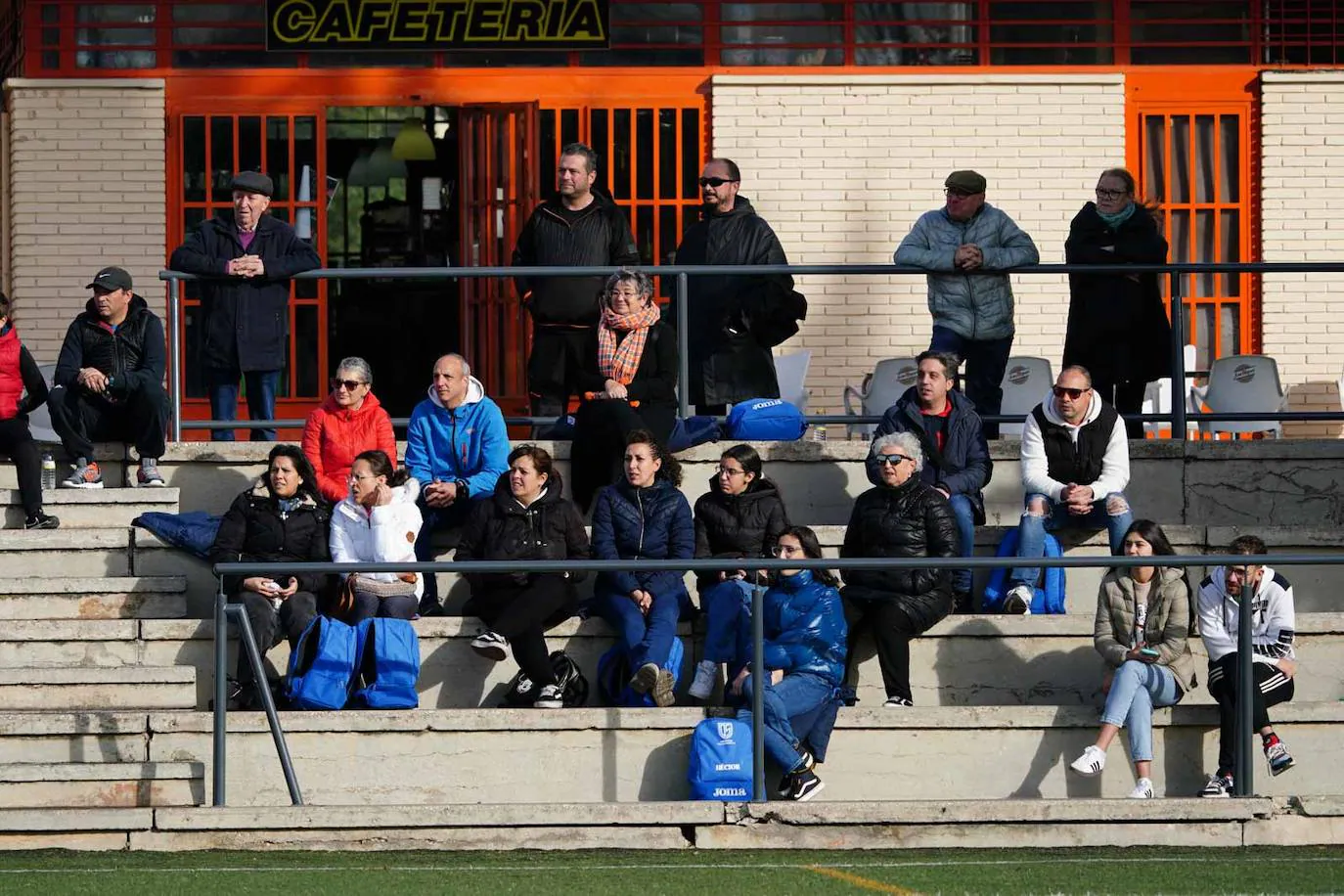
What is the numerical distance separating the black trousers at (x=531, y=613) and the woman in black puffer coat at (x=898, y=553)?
132cm

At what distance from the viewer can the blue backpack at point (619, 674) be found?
36.7 feet

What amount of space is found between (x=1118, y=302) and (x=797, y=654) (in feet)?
12.5

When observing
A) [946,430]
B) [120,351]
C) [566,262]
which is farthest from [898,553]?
[120,351]

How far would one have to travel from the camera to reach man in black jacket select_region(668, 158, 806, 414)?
13.7m

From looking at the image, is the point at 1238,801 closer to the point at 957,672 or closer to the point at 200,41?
the point at 957,672

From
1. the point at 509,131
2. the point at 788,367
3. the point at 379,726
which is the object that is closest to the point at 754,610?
the point at 379,726

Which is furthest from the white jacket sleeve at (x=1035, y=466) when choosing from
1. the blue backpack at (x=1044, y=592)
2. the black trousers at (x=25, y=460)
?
the black trousers at (x=25, y=460)

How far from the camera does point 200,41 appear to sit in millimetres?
17328

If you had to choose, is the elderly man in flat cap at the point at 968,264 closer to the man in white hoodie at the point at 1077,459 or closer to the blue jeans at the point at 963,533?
the man in white hoodie at the point at 1077,459

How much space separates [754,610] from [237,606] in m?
2.21

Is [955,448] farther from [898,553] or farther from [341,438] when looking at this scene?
[341,438]

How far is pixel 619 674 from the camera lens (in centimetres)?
1130

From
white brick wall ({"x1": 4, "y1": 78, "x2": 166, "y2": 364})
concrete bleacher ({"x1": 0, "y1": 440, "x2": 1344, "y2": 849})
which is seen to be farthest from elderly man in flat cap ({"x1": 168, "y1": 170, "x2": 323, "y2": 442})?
white brick wall ({"x1": 4, "y1": 78, "x2": 166, "y2": 364})

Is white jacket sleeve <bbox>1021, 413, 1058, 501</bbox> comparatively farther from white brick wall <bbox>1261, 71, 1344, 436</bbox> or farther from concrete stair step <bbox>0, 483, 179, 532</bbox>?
white brick wall <bbox>1261, 71, 1344, 436</bbox>
